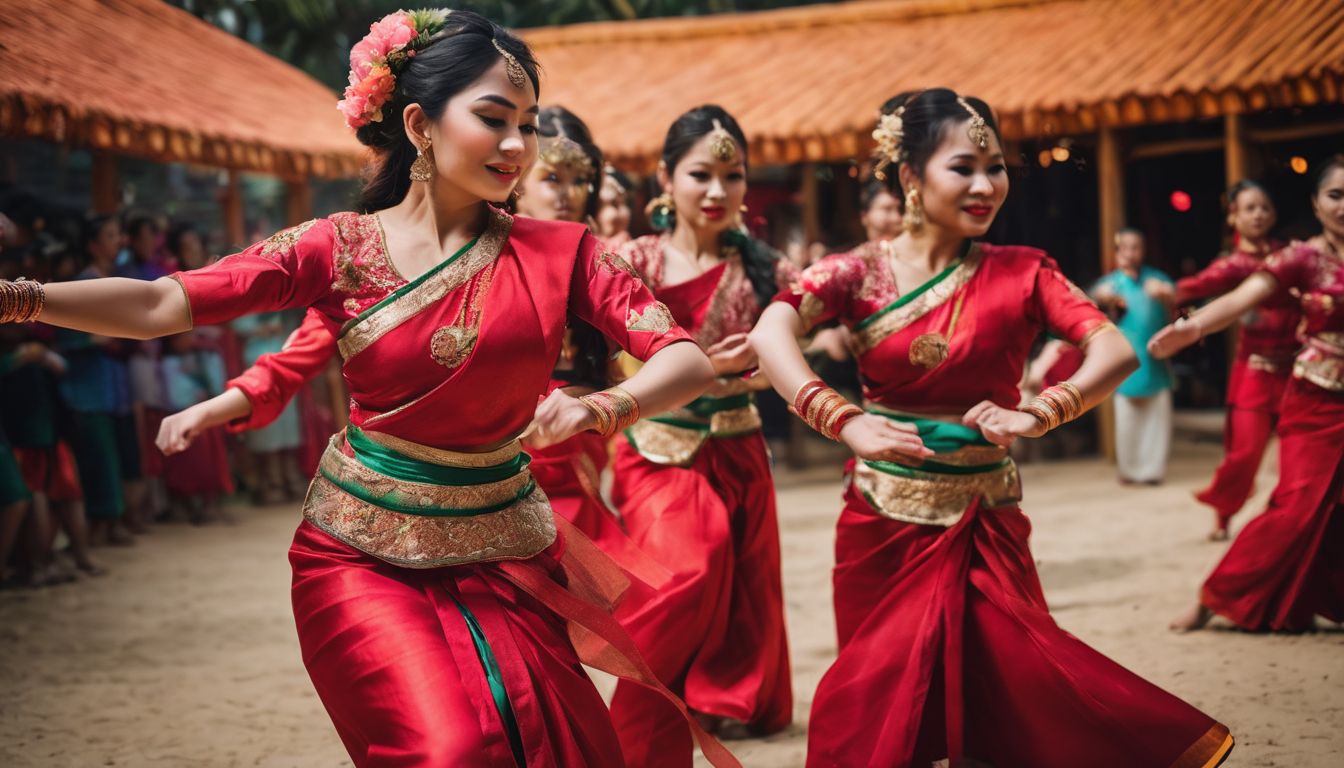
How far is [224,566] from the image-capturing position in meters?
7.93

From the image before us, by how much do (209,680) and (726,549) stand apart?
243 centimetres

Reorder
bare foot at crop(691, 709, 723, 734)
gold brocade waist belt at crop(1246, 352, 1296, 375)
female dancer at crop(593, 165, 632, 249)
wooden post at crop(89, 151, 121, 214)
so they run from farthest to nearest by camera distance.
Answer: wooden post at crop(89, 151, 121, 214) → gold brocade waist belt at crop(1246, 352, 1296, 375) → female dancer at crop(593, 165, 632, 249) → bare foot at crop(691, 709, 723, 734)

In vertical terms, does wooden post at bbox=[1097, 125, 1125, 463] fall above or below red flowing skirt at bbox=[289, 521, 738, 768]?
above

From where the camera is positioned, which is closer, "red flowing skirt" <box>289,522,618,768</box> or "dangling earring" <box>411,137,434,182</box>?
"red flowing skirt" <box>289,522,618,768</box>

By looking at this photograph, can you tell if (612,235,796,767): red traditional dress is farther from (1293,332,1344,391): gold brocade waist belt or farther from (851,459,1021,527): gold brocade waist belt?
(1293,332,1344,391): gold brocade waist belt

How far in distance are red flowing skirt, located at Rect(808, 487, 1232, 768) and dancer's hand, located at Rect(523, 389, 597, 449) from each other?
4.38ft

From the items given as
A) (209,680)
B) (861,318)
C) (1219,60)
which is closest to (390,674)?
(861,318)

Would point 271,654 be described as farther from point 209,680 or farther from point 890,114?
point 890,114

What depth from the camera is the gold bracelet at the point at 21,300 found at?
7.07ft

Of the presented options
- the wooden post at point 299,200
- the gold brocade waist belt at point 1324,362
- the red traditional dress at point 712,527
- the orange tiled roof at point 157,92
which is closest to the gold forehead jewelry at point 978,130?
the red traditional dress at point 712,527

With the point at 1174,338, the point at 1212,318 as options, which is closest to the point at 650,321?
the point at 1174,338

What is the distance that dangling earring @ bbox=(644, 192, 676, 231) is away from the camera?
4.57 meters

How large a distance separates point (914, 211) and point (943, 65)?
915 centimetres

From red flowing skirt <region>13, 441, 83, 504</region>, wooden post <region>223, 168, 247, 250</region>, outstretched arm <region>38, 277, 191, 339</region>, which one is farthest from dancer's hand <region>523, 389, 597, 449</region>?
wooden post <region>223, 168, 247, 250</region>
